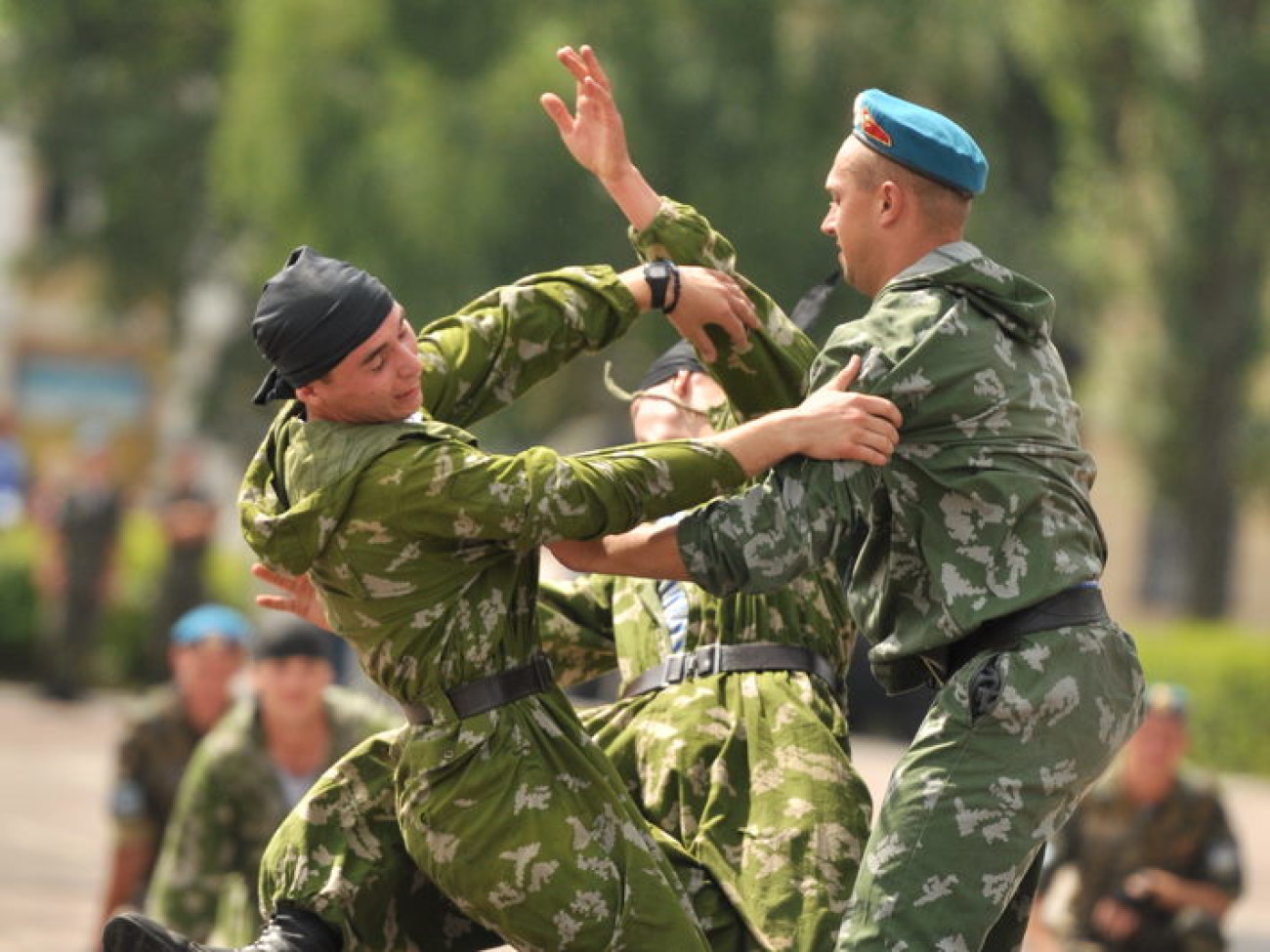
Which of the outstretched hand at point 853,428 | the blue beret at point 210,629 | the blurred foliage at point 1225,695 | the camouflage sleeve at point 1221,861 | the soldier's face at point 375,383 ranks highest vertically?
the soldier's face at point 375,383

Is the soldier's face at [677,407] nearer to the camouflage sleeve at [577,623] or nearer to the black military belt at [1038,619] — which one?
the camouflage sleeve at [577,623]

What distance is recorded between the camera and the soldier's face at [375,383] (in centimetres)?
454

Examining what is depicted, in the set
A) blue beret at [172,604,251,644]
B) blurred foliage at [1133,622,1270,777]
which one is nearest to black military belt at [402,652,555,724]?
blue beret at [172,604,251,644]

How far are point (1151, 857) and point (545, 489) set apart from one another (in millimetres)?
5692

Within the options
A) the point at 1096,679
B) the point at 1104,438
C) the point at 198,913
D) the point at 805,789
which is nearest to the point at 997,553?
the point at 1096,679

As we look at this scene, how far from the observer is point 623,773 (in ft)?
17.3

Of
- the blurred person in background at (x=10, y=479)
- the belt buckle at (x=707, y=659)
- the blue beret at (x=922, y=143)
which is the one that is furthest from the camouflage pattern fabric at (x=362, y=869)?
the blurred person in background at (x=10, y=479)

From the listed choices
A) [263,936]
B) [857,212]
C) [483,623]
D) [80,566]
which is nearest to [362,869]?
[263,936]

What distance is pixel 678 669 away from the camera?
5.30m

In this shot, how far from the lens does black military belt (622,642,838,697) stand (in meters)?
5.25

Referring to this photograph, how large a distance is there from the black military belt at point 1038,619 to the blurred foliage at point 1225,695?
53.5 ft

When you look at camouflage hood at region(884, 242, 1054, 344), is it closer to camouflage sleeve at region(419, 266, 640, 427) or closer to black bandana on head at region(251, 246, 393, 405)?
camouflage sleeve at region(419, 266, 640, 427)

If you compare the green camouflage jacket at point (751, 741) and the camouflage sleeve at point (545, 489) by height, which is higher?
the camouflage sleeve at point (545, 489)

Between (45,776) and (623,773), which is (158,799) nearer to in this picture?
(623,773)
